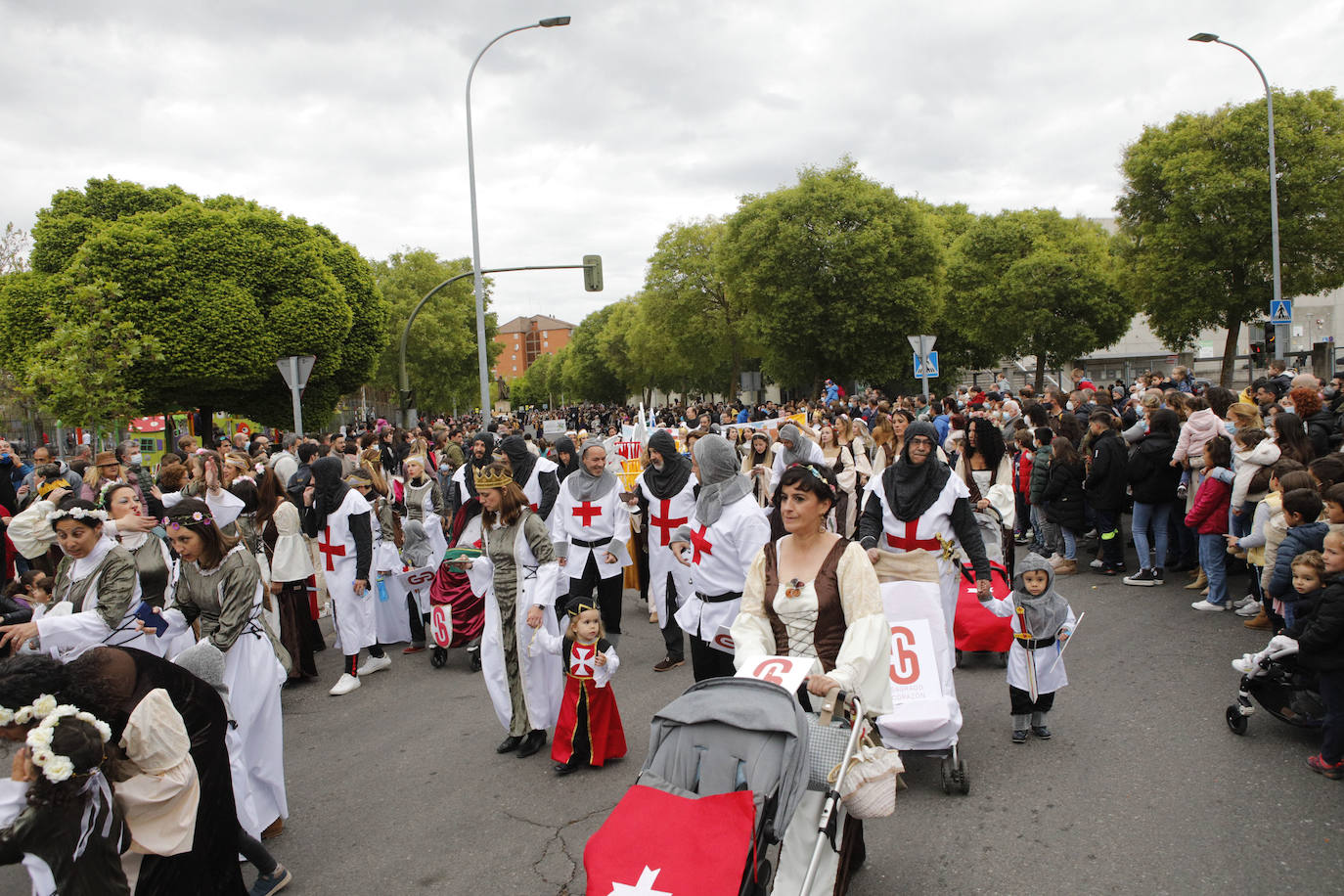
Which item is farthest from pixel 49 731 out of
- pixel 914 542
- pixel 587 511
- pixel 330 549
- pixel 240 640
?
pixel 330 549

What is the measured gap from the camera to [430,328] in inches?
1991

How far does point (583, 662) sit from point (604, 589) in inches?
75.6

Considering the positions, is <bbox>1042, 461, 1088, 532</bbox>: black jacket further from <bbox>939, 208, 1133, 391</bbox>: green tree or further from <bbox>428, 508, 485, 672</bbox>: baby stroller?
<bbox>939, 208, 1133, 391</bbox>: green tree

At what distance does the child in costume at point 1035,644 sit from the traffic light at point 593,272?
58.8ft

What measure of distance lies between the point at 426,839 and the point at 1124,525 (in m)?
11.1

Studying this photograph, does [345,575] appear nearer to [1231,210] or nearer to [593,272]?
[593,272]

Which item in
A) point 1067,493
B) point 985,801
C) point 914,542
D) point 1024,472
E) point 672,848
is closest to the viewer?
point 672,848

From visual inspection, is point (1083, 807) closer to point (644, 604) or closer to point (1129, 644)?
point (1129, 644)

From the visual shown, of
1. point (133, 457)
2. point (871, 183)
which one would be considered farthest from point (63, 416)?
point (871, 183)

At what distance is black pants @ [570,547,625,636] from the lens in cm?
731

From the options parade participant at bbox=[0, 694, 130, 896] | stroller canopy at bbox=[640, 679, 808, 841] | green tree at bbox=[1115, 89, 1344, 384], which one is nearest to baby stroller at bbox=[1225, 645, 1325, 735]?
stroller canopy at bbox=[640, 679, 808, 841]

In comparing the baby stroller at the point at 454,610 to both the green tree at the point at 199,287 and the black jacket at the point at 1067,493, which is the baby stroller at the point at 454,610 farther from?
the green tree at the point at 199,287

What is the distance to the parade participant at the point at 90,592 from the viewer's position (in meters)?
4.45

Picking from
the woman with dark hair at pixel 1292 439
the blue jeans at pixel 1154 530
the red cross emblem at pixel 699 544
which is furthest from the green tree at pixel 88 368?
the woman with dark hair at pixel 1292 439
